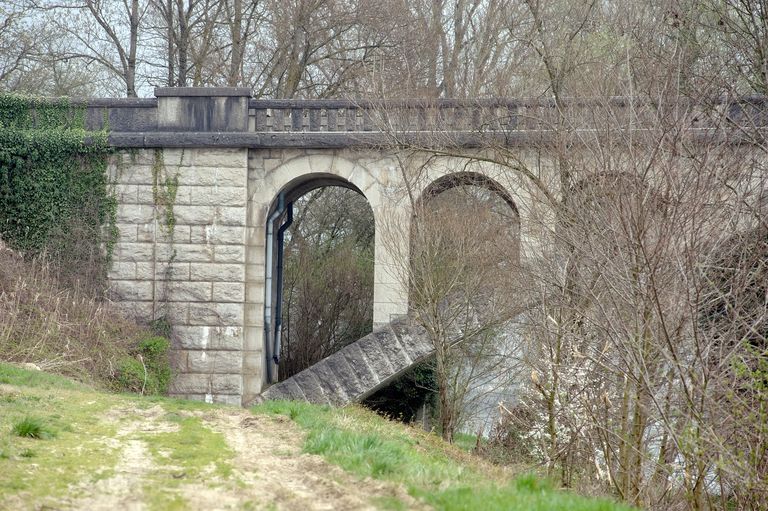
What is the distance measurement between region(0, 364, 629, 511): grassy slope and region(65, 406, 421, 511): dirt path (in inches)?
3.1

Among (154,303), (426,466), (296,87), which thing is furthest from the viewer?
(296,87)

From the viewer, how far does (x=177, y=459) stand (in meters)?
7.20

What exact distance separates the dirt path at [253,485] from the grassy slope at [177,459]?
0.08 m

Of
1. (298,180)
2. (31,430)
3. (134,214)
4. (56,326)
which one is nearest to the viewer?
(31,430)

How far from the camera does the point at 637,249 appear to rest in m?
8.09

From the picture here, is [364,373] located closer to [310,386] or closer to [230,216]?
[310,386]

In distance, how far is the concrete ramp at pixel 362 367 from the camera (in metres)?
17.6

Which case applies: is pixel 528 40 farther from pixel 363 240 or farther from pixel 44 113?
pixel 363 240

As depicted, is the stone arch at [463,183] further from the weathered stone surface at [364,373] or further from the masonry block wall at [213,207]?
the weathered stone surface at [364,373]

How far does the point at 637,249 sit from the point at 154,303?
12.0m

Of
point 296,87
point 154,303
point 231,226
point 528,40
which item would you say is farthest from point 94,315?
point 296,87

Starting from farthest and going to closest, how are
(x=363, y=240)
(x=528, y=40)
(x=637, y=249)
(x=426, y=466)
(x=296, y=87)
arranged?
(x=363, y=240)
(x=296, y=87)
(x=528, y=40)
(x=637, y=249)
(x=426, y=466)

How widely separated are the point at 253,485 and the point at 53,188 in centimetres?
1359

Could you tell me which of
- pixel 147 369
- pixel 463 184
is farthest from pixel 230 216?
pixel 463 184
